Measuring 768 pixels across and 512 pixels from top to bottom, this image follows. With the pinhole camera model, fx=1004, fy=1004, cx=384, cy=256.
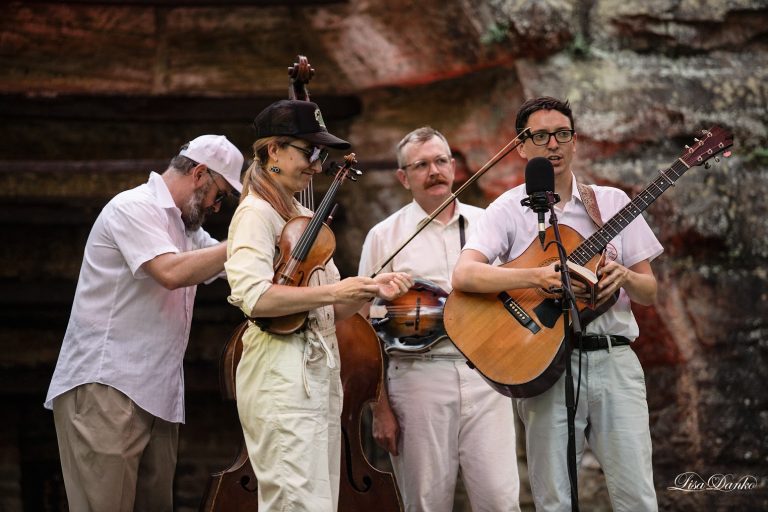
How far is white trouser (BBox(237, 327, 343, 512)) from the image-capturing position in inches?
133

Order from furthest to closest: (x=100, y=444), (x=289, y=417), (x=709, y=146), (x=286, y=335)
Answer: (x=100, y=444)
(x=709, y=146)
(x=286, y=335)
(x=289, y=417)

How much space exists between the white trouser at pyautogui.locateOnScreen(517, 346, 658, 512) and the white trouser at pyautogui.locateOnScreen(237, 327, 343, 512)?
0.78 m

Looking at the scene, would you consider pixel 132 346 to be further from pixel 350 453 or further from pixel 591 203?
pixel 591 203

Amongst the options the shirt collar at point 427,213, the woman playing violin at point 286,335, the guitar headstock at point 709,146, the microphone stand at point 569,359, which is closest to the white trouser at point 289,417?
the woman playing violin at point 286,335

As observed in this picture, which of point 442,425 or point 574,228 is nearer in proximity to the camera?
point 574,228

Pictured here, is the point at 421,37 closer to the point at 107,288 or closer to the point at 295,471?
the point at 107,288

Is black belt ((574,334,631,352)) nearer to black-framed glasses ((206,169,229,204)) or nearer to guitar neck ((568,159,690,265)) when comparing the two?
guitar neck ((568,159,690,265))

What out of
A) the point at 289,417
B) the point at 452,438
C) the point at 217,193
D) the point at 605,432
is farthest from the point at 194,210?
the point at 605,432

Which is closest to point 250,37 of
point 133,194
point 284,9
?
point 284,9

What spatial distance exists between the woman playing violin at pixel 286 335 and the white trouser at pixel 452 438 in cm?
101

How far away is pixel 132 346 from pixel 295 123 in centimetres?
131

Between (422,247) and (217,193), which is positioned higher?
(217,193)

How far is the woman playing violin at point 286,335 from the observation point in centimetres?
340

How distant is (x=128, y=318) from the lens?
4.30m
